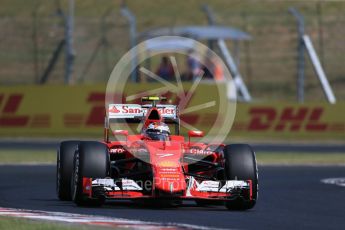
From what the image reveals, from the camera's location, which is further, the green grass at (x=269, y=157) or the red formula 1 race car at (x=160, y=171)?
the green grass at (x=269, y=157)

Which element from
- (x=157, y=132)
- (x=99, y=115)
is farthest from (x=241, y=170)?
(x=99, y=115)

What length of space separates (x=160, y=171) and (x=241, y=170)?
1157mm

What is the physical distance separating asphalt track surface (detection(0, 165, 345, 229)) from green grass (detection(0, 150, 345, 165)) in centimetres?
434

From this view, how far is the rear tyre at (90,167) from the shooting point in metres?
14.0

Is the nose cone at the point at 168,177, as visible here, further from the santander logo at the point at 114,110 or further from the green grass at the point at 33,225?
the green grass at the point at 33,225

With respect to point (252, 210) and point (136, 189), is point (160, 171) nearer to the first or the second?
point (136, 189)

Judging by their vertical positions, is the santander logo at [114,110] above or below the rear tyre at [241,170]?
above

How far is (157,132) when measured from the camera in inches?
588

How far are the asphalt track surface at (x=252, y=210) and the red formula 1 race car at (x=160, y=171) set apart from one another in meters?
0.20

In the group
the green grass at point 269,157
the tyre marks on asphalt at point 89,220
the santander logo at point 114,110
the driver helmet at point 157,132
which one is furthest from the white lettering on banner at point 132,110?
the green grass at point 269,157

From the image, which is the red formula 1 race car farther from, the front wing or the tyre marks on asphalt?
the tyre marks on asphalt

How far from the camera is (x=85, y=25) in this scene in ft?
125

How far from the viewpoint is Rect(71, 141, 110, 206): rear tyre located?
14008mm

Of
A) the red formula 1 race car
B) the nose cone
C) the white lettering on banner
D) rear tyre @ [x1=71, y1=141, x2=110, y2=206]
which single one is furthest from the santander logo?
the nose cone
